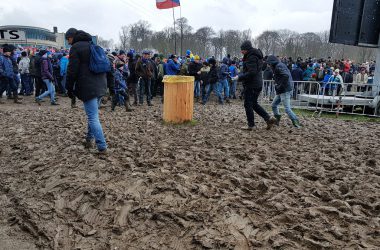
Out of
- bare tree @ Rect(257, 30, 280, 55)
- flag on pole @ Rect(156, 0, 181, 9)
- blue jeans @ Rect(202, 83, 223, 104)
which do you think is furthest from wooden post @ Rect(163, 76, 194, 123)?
bare tree @ Rect(257, 30, 280, 55)

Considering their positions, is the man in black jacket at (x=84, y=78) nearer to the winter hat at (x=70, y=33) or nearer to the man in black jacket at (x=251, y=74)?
the winter hat at (x=70, y=33)

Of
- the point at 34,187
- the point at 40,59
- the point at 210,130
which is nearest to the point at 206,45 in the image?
the point at 40,59

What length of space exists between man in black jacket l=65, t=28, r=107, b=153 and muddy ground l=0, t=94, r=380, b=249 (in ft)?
2.28

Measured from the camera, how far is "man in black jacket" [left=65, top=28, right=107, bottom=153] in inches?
195

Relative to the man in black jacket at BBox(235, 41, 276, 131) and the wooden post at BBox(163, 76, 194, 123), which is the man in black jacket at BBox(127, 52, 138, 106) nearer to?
the wooden post at BBox(163, 76, 194, 123)

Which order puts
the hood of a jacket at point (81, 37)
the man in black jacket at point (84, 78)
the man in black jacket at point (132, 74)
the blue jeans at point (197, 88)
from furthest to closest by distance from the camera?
1. the blue jeans at point (197, 88)
2. the man in black jacket at point (132, 74)
3. the hood of a jacket at point (81, 37)
4. the man in black jacket at point (84, 78)

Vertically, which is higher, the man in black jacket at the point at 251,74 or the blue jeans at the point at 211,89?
the man in black jacket at the point at 251,74

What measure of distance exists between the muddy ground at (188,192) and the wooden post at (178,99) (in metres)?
1.37

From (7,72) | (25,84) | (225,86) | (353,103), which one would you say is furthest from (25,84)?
(353,103)

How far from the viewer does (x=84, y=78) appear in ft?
16.6

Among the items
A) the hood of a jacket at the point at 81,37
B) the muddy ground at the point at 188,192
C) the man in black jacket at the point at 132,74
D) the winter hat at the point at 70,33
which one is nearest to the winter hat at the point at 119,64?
the man in black jacket at the point at 132,74

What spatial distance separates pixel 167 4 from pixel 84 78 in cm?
1243

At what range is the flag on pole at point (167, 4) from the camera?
1602 cm

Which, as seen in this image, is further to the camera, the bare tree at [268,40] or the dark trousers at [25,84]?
the bare tree at [268,40]
